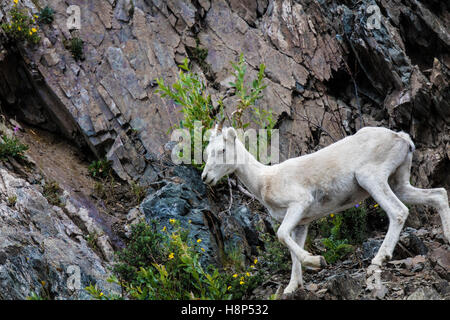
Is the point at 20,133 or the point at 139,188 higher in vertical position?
the point at 20,133

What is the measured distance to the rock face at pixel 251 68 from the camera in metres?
11.3

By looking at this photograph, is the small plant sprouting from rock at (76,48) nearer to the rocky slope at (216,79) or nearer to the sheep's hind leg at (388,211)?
the rocky slope at (216,79)

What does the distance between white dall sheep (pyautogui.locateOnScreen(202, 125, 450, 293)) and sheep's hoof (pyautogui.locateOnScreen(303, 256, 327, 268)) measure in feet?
0.87

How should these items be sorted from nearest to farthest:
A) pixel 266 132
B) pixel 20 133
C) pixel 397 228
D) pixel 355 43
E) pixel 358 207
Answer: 1. pixel 397 228
2. pixel 358 207
3. pixel 266 132
4. pixel 20 133
5. pixel 355 43

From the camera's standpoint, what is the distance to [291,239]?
22.2 ft

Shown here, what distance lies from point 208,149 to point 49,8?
757 cm

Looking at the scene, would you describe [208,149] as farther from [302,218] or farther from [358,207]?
[358,207]

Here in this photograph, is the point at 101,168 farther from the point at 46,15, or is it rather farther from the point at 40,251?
the point at 46,15

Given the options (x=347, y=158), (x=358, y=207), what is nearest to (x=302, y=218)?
(x=347, y=158)

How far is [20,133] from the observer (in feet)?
37.3

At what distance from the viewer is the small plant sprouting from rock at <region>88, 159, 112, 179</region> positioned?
Answer: 1125 centimetres

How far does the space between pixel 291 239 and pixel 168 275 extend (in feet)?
6.37

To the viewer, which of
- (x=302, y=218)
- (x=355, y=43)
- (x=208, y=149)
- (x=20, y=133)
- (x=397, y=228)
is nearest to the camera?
(x=397, y=228)

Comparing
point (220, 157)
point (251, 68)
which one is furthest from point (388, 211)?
point (251, 68)
